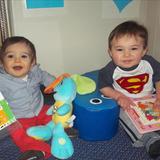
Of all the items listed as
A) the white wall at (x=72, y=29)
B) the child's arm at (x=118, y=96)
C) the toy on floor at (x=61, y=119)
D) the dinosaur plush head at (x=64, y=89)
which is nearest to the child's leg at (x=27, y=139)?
the toy on floor at (x=61, y=119)

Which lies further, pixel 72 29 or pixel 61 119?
pixel 72 29

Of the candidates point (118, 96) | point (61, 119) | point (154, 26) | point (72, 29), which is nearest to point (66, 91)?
point (61, 119)

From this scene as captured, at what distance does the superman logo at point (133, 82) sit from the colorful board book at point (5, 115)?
1.63 ft

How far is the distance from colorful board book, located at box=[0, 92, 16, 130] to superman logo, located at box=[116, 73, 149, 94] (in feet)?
1.63

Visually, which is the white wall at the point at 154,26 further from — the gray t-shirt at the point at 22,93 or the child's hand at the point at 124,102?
the gray t-shirt at the point at 22,93

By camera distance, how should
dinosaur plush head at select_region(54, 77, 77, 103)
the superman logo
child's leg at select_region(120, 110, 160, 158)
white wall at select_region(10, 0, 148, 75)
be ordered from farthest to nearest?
white wall at select_region(10, 0, 148, 75)
the superman logo
dinosaur plush head at select_region(54, 77, 77, 103)
child's leg at select_region(120, 110, 160, 158)

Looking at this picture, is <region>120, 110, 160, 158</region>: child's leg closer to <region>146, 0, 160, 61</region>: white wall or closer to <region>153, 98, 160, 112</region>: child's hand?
<region>153, 98, 160, 112</region>: child's hand

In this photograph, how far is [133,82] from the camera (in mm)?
1216

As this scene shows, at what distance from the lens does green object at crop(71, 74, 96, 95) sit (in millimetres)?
1162

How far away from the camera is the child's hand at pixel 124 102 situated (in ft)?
3.68

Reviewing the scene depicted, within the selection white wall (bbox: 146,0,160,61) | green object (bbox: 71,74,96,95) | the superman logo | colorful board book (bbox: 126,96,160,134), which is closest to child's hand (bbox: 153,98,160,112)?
colorful board book (bbox: 126,96,160,134)

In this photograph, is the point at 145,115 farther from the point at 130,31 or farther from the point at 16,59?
the point at 16,59

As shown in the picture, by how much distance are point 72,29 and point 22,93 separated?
0.48 metres

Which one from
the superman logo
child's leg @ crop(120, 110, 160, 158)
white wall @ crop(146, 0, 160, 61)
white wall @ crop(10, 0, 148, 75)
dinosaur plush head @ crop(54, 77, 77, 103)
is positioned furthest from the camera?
white wall @ crop(146, 0, 160, 61)
